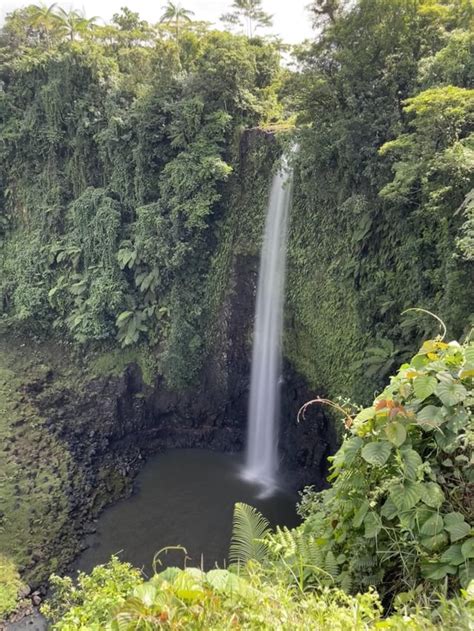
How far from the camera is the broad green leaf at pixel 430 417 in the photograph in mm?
3178

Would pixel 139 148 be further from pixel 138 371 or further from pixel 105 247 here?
pixel 138 371

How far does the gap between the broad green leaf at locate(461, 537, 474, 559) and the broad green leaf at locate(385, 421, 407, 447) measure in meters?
0.69

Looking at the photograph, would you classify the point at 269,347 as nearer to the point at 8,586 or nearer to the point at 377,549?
the point at 8,586

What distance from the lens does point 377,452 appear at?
3.20 meters

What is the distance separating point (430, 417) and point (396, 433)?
0.28 metres

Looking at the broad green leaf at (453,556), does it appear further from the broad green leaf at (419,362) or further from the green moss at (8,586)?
the green moss at (8,586)

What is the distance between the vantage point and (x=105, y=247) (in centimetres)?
1644

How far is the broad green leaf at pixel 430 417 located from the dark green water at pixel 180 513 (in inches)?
335

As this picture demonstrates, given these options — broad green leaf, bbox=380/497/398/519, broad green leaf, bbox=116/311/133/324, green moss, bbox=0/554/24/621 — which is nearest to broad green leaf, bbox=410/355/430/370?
broad green leaf, bbox=380/497/398/519

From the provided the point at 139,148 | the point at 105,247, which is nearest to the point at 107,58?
the point at 139,148

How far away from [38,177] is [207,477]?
13.4m

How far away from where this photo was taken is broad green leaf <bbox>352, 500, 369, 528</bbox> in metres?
3.31

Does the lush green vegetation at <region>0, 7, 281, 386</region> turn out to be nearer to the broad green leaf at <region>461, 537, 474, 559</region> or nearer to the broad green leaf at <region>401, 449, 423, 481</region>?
the broad green leaf at <region>401, 449, 423, 481</region>

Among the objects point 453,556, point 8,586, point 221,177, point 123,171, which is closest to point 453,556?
point 453,556
